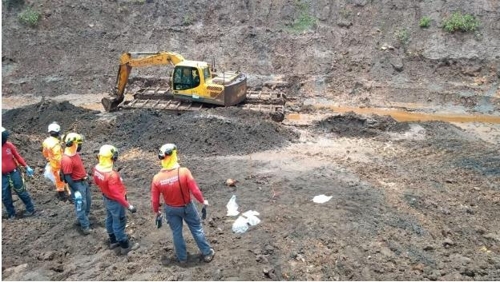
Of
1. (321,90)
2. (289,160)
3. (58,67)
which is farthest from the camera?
(58,67)

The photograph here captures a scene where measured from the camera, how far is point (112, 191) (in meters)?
7.19

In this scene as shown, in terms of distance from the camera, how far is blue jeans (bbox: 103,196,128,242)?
24.2 ft

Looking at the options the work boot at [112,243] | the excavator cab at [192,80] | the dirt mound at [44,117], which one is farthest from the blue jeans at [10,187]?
the excavator cab at [192,80]

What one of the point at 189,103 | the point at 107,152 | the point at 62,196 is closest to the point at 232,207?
the point at 107,152

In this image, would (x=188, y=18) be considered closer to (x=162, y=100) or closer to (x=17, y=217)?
(x=162, y=100)

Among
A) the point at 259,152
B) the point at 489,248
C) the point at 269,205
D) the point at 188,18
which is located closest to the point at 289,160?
the point at 259,152

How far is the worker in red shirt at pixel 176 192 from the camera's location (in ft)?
21.9

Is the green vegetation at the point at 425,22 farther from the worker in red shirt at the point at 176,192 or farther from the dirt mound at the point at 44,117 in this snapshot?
the worker in red shirt at the point at 176,192

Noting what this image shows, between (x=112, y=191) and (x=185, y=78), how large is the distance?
8.29 meters

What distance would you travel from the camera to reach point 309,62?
64.2 ft

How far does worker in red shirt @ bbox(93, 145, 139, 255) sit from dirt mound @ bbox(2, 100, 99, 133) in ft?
25.0

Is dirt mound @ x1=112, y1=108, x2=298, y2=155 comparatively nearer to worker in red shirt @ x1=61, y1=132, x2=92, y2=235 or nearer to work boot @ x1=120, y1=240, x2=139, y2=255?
worker in red shirt @ x1=61, y1=132, x2=92, y2=235

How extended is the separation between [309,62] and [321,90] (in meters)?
1.59

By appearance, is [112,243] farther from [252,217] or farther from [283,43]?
[283,43]
